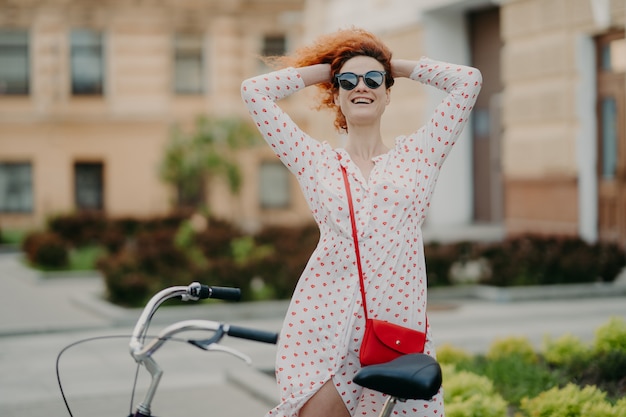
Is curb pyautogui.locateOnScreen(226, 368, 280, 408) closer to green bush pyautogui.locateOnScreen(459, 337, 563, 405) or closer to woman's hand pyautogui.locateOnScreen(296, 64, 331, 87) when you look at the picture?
green bush pyautogui.locateOnScreen(459, 337, 563, 405)

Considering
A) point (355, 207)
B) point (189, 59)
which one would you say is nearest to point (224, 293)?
point (355, 207)

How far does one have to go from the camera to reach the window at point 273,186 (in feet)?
109

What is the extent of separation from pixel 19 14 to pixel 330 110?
28826mm

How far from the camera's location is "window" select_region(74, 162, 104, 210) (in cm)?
3203

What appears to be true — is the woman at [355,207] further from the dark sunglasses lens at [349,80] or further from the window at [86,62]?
the window at [86,62]

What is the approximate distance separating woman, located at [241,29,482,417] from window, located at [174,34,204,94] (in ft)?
95.2

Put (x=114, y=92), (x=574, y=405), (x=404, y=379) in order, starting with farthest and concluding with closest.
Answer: (x=114, y=92) → (x=574, y=405) → (x=404, y=379)

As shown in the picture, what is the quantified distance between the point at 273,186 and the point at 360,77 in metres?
29.2

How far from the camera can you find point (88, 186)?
32125 millimetres

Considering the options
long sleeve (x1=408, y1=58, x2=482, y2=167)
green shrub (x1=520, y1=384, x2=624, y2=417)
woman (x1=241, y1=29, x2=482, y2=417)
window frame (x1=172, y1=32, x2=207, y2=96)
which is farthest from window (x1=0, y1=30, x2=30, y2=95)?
long sleeve (x1=408, y1=58, x2=482, y2=167)

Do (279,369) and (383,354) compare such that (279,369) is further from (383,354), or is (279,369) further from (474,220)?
(474,220)

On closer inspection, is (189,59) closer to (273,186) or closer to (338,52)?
(273,186)

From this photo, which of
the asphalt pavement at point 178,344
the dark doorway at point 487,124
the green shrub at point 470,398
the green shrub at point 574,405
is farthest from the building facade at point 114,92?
the green shrub at point 574,405

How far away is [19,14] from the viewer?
104 ft
